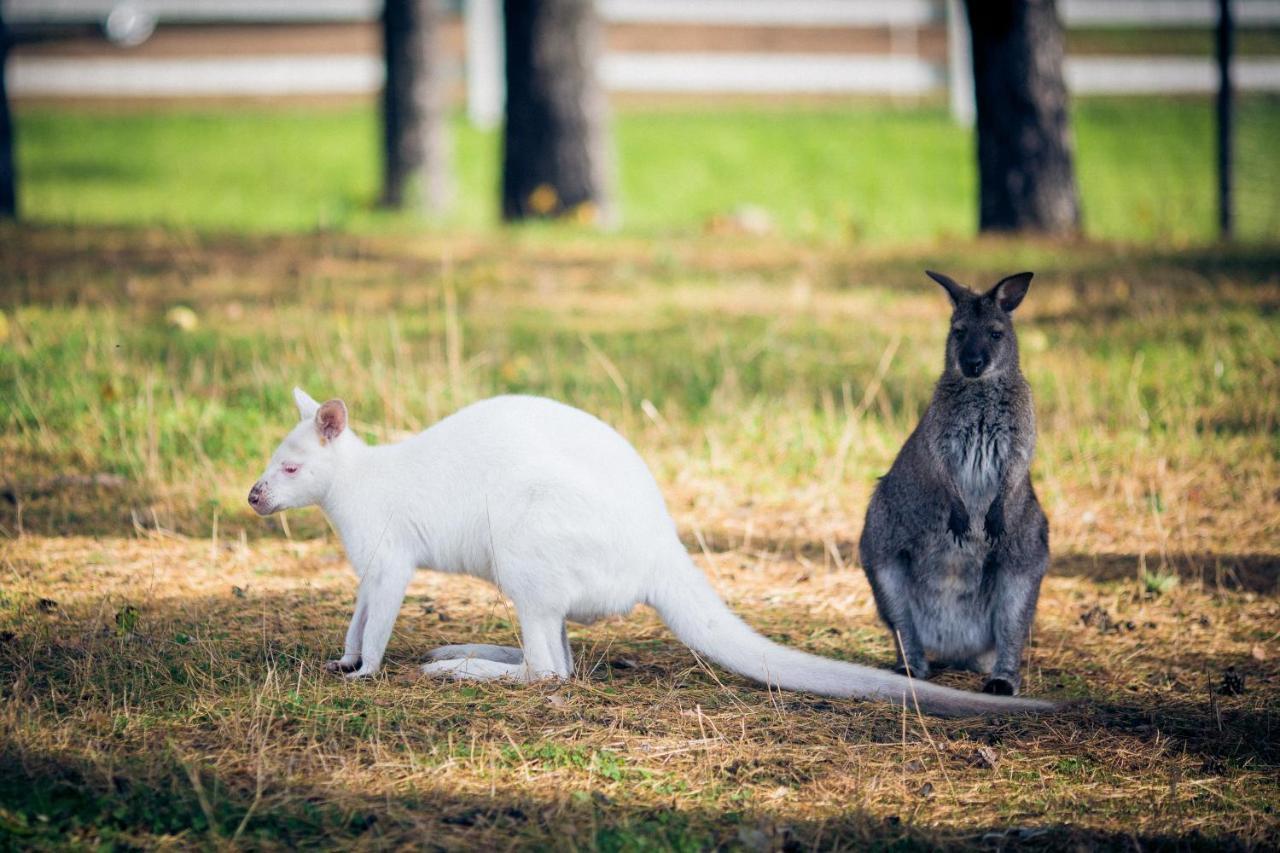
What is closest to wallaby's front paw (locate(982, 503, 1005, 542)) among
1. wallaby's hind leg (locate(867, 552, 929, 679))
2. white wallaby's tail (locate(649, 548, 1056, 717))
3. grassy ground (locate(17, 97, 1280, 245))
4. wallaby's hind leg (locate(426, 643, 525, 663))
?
wallaby's hind leg (locate(867, 552, 929, 679))

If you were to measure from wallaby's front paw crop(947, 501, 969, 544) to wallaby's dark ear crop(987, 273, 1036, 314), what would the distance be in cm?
66

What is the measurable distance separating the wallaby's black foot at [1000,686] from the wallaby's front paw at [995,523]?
1.39 ft

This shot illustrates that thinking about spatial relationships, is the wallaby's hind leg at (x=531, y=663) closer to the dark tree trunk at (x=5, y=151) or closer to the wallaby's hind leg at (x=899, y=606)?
the wallaby's hind leg at (x=899, y=606)

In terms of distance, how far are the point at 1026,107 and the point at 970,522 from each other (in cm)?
595

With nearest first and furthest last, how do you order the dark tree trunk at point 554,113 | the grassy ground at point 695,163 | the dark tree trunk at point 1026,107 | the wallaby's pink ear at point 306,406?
the wallaby's pink ear at point 306,406 → the dark tree trunk at point 1026,107 → the dark tree trunk at point 554,113 → the grassy ground at point 695,163

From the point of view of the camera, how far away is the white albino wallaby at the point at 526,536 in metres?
3.85

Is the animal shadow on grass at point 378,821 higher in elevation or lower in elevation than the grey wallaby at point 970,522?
lower

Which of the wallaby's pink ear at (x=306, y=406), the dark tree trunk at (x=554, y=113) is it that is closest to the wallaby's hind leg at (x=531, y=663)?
the wallaby's pink ear at (x=306, y=406)

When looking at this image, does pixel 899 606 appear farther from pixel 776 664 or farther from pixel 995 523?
pixel 776 664

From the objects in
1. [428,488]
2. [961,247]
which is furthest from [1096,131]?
[428,488]

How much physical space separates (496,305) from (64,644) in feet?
14.7

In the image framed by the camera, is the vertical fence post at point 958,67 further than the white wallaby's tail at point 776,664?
Yes

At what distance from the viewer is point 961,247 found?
9.35m

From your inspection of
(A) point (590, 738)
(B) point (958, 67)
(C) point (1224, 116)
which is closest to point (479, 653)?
(A) point (590, 738)
